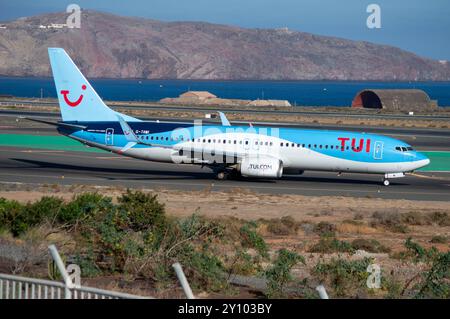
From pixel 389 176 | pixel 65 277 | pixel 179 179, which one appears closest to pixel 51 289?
pixel 65 277

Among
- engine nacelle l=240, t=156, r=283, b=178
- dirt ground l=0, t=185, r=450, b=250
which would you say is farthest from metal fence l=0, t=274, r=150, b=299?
engine nacelle l=240, t=156, r=283, b=178

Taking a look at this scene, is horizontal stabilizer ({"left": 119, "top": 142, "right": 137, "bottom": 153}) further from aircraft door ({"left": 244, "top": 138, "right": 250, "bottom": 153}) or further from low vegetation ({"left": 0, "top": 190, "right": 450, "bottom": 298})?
low vegetation ({"left": 0, "top": 190, "right": 450, "bottom": 298})

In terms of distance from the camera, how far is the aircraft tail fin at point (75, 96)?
49.7 meters

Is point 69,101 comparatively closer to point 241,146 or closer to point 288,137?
point 241,146

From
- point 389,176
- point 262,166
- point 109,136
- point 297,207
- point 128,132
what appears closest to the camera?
point 297,207

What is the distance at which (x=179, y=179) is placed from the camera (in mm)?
48906

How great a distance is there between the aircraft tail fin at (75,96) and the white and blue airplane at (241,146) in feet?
0.19

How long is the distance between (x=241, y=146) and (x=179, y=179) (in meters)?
4.06

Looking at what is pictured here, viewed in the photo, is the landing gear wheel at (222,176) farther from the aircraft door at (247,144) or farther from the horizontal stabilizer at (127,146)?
the horizontal stabilizer at (127,146)

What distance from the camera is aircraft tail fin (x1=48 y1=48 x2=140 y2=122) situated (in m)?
49.7

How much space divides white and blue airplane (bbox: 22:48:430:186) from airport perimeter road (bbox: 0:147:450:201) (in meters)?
1.03
